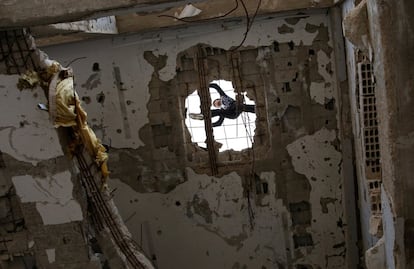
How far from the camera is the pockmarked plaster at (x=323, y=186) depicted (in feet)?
18.1

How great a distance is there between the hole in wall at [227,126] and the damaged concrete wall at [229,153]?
0.76 feet

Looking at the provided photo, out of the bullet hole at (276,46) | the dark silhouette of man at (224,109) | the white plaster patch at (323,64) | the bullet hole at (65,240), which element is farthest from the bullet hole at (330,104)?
the bullet hole at (65,240)

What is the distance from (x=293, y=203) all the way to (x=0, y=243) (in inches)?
141

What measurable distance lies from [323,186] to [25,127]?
380 centimetres

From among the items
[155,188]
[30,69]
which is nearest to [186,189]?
[155,188]

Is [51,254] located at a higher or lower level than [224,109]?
lower

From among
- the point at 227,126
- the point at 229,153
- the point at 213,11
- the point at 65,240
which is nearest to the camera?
the point at 65,240

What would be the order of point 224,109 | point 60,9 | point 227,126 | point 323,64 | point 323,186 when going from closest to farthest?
point 60,9 < point 323,64 < point 323,186 < point 224,109 < point 227,126

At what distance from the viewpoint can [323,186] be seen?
5660 millimetres

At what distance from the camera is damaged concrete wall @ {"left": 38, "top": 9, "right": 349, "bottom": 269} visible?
532 cm

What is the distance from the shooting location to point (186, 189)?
5.79m

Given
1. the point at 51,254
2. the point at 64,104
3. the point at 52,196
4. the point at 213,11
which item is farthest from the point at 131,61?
the point at 51,254

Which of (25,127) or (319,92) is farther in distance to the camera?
(319,92)

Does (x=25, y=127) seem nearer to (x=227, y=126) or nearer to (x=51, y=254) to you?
(x=51, y=254)
